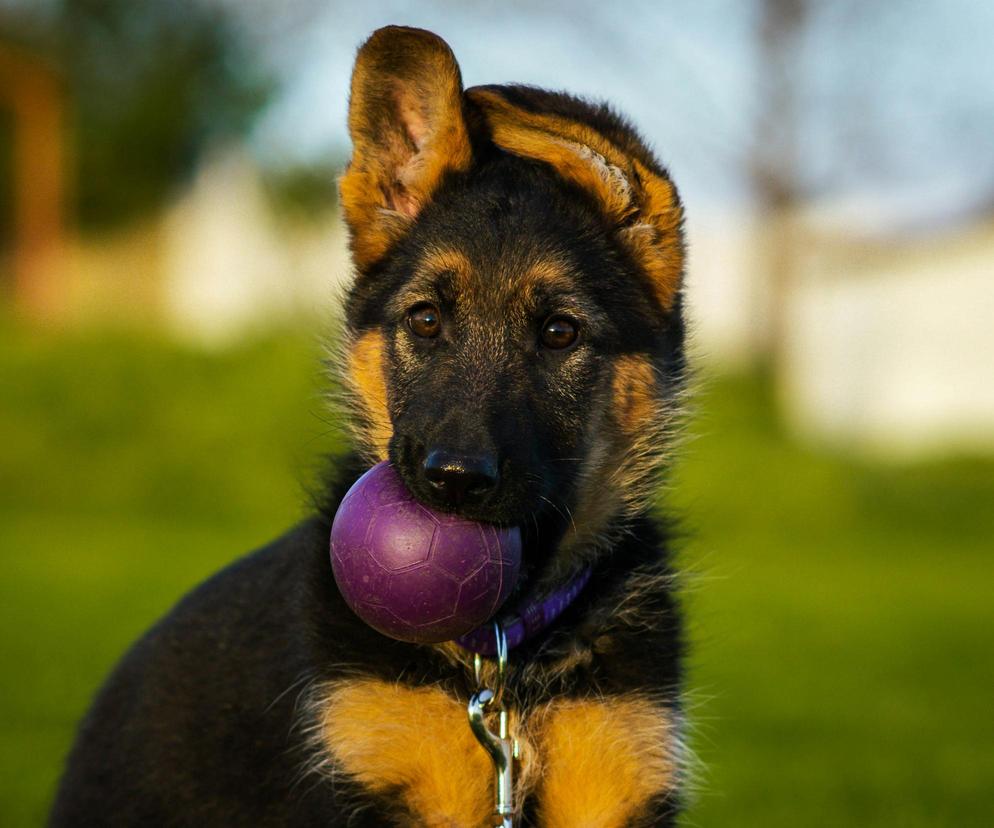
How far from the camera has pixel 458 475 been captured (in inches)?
141

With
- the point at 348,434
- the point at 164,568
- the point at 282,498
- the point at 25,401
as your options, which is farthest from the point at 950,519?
the point at 348,434

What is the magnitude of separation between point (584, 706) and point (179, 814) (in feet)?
4.04

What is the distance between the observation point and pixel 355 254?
4.49 meters

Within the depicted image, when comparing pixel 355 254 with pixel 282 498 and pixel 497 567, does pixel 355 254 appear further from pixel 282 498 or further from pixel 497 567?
pixel 282 498

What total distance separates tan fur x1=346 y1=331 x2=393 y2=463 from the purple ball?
765mm

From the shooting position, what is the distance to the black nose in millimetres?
3574

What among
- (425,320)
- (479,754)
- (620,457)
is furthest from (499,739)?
(425,320)

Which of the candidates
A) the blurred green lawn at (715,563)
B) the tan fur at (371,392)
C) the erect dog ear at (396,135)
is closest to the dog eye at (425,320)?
the tan fur at (371,392)

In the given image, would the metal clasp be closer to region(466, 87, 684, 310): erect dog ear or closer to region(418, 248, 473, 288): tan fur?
region(418, 248, 473, 288): tan fur

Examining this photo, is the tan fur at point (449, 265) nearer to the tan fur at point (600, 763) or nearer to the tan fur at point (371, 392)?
the tan fur at point (371, 392)

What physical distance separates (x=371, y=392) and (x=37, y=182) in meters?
21.6

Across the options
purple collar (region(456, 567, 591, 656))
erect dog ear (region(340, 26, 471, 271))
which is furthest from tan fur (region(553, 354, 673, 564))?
erect dog ear (region(340, 26, 471, 271))

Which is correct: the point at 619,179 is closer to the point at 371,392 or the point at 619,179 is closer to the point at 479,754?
the point at 371,392

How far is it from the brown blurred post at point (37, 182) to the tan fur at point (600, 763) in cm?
1985
